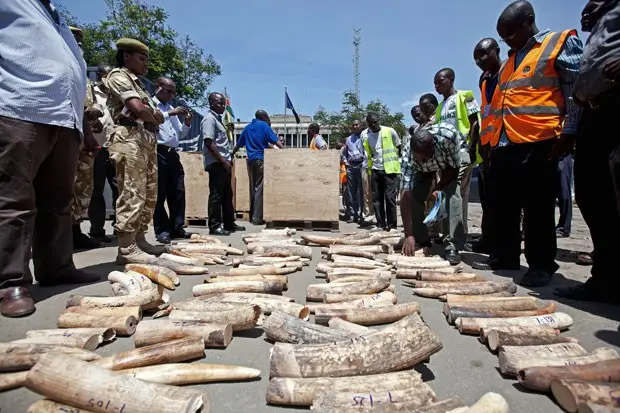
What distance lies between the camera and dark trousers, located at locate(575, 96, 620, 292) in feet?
9.16

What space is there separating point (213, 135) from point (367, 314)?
14.9 feet

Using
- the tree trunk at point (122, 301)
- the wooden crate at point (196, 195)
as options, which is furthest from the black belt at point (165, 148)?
the tree trunk at point (122, 301)

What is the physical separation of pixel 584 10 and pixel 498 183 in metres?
1.59

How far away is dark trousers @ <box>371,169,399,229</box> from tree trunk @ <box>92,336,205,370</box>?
16.6 ft

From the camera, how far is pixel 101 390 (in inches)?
56.3

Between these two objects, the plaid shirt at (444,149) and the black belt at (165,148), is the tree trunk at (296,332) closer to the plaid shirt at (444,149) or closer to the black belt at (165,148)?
the plaid shirt at (444,149)

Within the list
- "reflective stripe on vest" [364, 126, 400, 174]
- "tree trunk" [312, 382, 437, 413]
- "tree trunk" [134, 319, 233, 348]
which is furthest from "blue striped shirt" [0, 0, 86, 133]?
"reflective stripe on vest" [364, 126, 400, 174]

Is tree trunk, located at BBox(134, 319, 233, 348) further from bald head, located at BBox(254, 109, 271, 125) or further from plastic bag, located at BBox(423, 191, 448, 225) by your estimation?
bald head, located at BBox(254, 109, 271, 125)

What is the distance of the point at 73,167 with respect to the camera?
→ 3.15 meters

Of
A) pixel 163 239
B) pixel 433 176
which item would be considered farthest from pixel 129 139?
pixel 433 176

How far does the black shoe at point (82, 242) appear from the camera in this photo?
4.76 meters

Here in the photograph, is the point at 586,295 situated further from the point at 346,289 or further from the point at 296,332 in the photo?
the point at 296,332

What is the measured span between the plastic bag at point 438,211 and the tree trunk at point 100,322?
10.3ft

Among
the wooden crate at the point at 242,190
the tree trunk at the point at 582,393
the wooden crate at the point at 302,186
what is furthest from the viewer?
the wooden crate at the point at 242,190
